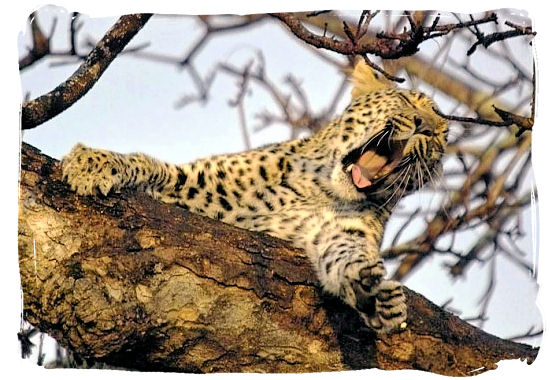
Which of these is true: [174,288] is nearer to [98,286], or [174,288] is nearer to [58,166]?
[98,286]

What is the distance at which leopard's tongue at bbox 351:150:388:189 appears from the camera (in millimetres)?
3033

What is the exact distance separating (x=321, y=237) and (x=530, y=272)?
707 mm

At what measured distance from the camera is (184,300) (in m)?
2.65

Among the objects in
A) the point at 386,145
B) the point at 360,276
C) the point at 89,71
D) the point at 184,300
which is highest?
the point at 89,71

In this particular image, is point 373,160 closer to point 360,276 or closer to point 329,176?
point 329,176

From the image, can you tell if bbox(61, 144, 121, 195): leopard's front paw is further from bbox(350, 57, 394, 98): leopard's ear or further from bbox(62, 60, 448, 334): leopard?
bbox(350, 57, 394, 98): leopard's ear

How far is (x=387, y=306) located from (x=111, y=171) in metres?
0.96

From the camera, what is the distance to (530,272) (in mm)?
2877

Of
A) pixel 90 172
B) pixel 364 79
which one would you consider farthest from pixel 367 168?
pixel 90 172

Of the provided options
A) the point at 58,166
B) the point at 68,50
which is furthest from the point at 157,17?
the point at 58,166

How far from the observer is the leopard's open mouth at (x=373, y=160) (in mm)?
3012

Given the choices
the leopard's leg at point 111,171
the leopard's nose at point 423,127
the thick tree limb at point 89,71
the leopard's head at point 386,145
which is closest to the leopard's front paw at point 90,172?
the leopard's leg at point 111,171

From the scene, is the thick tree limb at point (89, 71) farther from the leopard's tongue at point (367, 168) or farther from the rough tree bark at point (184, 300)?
the leopard's tongue at point (367, 168)

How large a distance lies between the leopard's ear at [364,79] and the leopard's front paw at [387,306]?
0.76 meters
